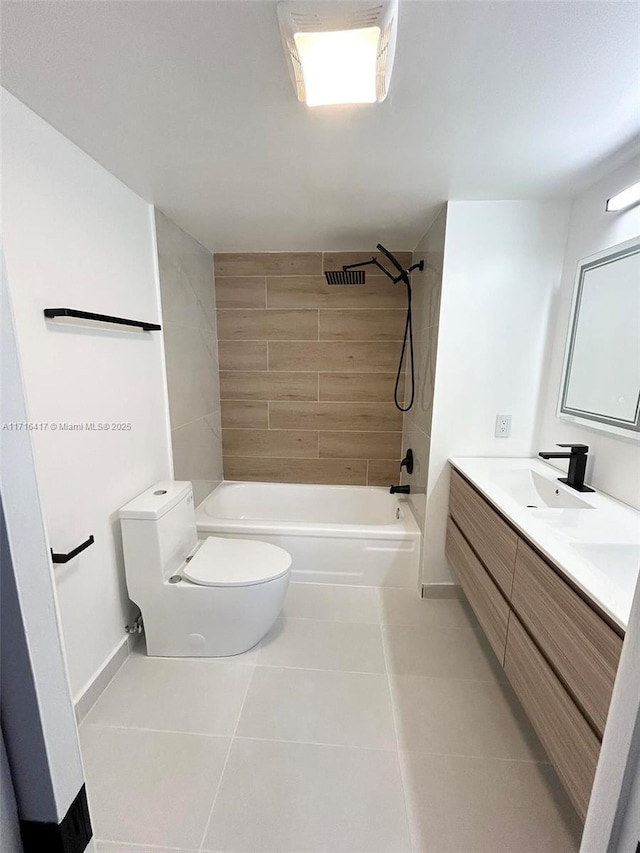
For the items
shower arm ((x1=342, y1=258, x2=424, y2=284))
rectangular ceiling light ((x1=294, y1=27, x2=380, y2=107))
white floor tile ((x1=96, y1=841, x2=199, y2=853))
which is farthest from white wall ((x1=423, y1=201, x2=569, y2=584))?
Answer: white floor tile ((x1=96, y1=841, x2=199, y2=853))

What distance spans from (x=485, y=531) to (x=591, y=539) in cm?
43

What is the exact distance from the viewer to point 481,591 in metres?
1.62

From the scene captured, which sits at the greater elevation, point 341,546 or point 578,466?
point 578,466

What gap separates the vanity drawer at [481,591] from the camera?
1.42 metres

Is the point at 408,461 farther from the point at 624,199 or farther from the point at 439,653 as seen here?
the point at 624,199

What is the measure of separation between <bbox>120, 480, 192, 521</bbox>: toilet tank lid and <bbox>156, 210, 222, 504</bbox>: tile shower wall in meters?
0.31

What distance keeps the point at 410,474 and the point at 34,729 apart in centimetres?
244

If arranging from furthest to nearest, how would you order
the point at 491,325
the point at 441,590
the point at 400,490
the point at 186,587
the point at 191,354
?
the point at 400,490, the point at 191,354, the point at 441,590, the point at 491,325, the point at 186,587

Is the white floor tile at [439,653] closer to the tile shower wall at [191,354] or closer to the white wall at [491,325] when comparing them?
the white wall at [491,325]

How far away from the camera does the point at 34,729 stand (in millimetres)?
454

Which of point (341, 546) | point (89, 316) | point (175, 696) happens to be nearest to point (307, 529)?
point (341, 546)

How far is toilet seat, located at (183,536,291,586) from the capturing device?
5.51 feet

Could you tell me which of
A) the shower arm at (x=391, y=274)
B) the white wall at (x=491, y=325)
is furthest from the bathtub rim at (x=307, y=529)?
the shower arm at (x=391, y=274)

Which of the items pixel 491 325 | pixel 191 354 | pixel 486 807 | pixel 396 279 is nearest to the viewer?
pixel 486 807
